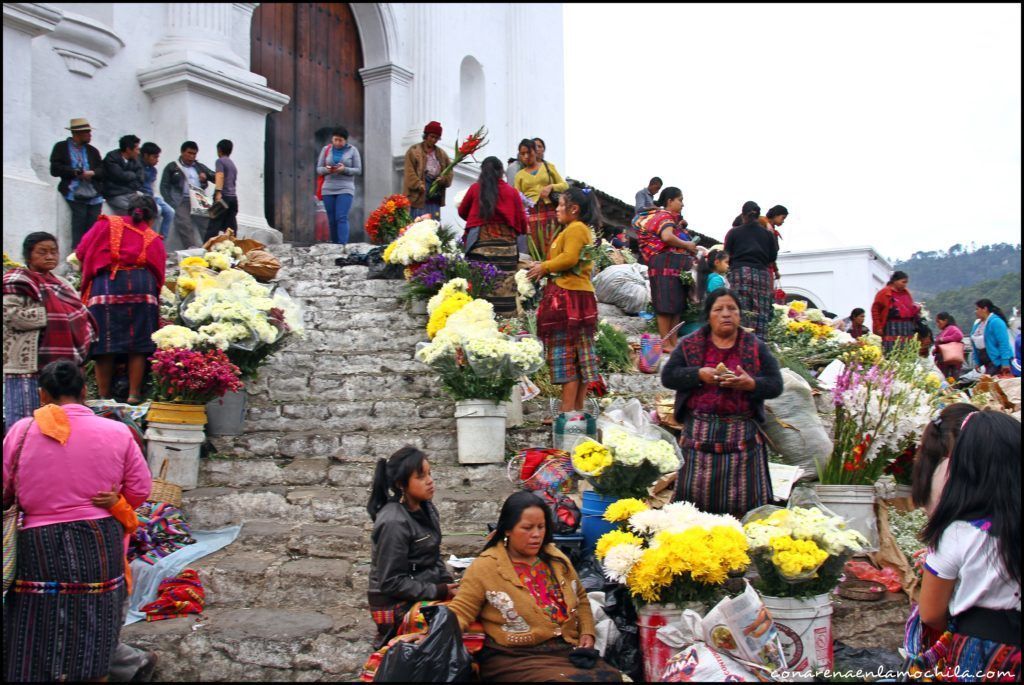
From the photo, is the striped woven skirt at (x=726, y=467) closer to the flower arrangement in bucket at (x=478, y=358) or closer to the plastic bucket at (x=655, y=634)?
the plastic bucket at (x=655, y=634)

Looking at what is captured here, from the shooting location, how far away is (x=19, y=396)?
574 cm

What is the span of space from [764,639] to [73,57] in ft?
35.2

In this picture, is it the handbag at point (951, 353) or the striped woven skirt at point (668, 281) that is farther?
the handbag at point (951, 353)

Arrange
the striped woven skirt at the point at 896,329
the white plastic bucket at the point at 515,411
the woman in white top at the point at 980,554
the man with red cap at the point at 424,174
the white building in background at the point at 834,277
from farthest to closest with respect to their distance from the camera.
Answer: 1. the white building in background at the point at 834,277
2. the striped woven skirt at the point at 896,329
3. the man with red cap at the point at 424,174
4. the white plastic bucket at the point at 515,411
5. the woman in white top at the point at 980,554

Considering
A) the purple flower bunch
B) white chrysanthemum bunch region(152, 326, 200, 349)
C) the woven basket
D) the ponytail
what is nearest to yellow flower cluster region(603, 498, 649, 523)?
the ponytail

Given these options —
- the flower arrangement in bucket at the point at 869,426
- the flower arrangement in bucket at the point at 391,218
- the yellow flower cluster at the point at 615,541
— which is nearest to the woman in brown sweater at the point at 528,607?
the yellow flower cluster at the point at 615,541

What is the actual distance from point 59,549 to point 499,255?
6.49 meters

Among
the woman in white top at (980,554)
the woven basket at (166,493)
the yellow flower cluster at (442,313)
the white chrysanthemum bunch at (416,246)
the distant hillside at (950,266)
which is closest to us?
the woman in white top at (980,554)

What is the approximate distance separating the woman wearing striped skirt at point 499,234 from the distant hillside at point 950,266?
34213 mm

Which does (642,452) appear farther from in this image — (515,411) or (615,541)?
(515,411)

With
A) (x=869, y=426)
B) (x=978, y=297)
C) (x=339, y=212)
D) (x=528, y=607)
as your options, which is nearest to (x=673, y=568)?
(x=528, y=607)

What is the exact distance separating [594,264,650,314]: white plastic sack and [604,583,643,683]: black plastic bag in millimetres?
7301

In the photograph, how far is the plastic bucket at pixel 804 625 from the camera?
4.00m

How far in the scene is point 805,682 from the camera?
375cm
